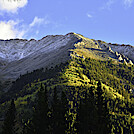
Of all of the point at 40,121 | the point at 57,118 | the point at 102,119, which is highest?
the point at 102,119

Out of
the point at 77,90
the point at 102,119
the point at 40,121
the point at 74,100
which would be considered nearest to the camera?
the point at 102,119

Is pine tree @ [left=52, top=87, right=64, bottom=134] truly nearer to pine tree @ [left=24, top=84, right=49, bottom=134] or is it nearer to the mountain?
the mountain

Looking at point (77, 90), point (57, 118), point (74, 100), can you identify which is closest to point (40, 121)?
point (57, 118)

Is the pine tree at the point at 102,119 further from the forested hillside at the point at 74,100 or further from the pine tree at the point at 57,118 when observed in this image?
the pine tree at the point at 57,118

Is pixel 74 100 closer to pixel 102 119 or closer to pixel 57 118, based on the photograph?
pixel 57 118

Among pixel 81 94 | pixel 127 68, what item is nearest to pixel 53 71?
pixel 81 94

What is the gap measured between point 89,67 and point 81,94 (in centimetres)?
5475

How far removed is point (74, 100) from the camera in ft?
320

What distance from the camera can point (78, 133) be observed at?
120 feet

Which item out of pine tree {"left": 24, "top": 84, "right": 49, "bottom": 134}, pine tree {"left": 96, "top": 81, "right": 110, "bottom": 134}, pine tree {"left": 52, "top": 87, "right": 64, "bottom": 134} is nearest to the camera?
pine tree {"left": 96, "top": 81, "right": 110, "bottom": 134}

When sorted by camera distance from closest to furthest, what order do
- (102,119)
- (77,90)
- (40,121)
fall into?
(102,119) → (40,121) → (77,90)

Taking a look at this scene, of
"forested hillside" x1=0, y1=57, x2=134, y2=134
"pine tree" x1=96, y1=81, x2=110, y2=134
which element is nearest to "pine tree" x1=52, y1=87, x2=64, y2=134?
"forested hillside" x1=0, y1=57, x2=134, y2=134

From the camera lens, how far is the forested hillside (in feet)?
107

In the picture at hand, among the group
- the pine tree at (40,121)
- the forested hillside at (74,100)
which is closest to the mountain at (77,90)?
the forested hillside at (74,100)
